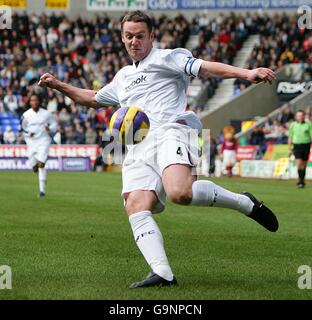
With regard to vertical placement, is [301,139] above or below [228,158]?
above

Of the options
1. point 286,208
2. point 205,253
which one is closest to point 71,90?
point 205,253

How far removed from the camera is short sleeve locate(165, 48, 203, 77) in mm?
7676

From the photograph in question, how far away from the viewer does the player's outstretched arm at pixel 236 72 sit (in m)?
7.17

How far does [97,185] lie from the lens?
26578 millimetres

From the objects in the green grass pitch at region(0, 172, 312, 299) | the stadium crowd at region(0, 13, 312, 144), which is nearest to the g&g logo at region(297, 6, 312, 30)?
the stadium crowd at region(0, 13, 312, 144)

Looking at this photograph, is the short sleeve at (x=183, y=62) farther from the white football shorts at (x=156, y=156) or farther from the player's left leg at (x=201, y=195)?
the player's left leg at (x=201, y=195)

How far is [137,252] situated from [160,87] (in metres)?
2.92

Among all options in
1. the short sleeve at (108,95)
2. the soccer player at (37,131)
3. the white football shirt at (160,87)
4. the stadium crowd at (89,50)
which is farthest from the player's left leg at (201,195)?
the stadium crowd at (89,50)

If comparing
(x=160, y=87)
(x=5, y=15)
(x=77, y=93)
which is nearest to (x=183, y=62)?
(x=160, y=87)

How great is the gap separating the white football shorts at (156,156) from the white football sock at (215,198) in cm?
22

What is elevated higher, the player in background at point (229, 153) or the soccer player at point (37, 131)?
the soccer player at point (37, 131)

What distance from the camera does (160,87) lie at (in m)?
8.07

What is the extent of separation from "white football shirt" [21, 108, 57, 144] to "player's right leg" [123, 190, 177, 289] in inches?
577

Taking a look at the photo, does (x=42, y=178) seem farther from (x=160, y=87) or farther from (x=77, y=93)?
(x=160, y=87)
